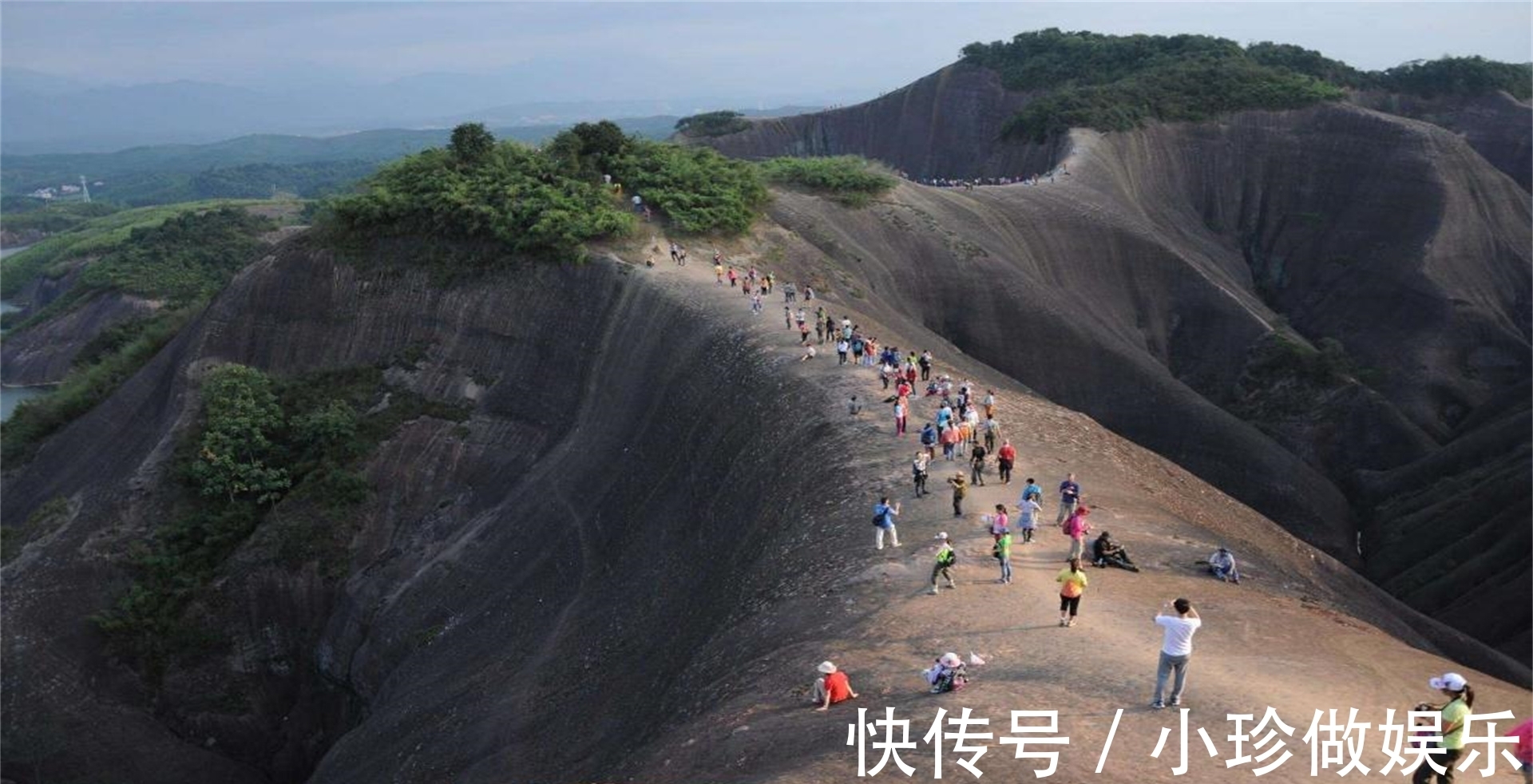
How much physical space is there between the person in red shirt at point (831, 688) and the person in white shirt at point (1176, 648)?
4.11 meters

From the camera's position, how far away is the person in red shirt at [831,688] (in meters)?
15.1

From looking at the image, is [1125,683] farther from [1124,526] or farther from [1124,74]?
[1124,74]

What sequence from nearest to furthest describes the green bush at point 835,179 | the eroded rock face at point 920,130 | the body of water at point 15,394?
1. the green bush at point 835,179
2. the body of water at point 15,394
3. the eroded rock face at point 920,130

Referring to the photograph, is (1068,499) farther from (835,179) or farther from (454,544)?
(835,179)

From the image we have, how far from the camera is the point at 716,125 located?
12450 cm

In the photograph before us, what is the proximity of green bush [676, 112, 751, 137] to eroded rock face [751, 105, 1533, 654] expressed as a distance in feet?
178

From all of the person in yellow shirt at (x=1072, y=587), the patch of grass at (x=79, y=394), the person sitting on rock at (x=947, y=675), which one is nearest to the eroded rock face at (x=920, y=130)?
the patch of grass at (x=79, y=394)

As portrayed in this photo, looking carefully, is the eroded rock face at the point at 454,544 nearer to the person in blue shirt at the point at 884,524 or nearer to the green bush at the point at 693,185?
the person in blue shirt at the point at 884,524

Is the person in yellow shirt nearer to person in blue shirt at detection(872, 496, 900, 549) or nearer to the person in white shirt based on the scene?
the person in white shirt

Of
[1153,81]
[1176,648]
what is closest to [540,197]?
[1176,648]

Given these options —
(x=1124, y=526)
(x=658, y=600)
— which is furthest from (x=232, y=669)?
(x=1124, y=526)

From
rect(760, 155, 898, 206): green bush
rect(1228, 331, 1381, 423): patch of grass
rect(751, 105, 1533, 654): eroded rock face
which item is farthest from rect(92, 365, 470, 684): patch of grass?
rect(1228, 331, 1381, 423): patch of grass

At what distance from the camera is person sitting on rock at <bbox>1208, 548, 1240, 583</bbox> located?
20.0m

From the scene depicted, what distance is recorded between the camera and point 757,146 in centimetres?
12300
